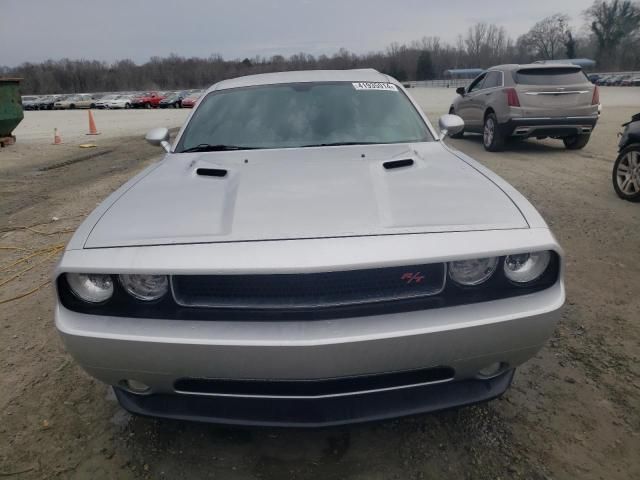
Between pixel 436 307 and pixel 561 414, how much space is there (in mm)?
1096

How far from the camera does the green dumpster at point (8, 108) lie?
12.9m

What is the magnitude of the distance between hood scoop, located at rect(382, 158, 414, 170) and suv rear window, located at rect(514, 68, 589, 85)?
7693mm

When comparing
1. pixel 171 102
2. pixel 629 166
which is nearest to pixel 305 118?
pixel 629 166

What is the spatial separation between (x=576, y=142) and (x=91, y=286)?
1010 centimetres

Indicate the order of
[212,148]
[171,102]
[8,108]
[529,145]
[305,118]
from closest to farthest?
[212,148] < [305,118] < [529,145] < [8,108] < [171,102]

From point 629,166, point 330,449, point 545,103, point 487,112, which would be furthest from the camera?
point 487,112

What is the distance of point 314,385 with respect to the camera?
5.49ft

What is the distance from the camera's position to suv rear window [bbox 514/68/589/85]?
8.75 meters

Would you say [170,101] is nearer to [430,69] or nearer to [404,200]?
[404,200]

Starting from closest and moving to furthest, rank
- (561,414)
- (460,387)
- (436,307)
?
(436,307) < (460,387) < (561,414)

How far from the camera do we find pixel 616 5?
7725 cm

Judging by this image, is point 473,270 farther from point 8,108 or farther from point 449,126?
point 8,108

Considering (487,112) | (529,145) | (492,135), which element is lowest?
(529,145)

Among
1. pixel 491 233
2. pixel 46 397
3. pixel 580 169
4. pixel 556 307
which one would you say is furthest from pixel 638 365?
pixel 580 169
